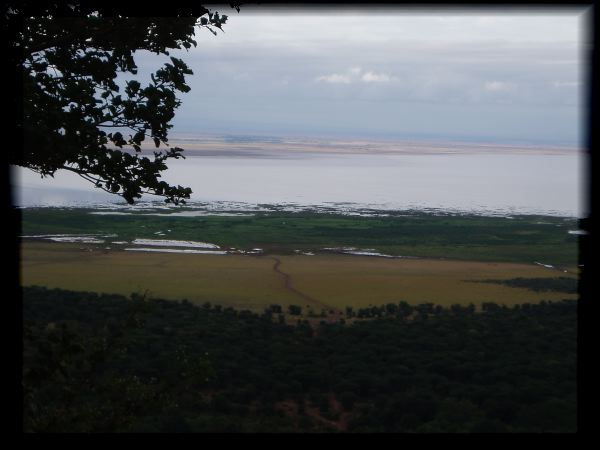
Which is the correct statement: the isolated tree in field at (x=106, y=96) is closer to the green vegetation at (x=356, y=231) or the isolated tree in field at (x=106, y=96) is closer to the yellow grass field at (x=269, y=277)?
the yellow grass field at (x=269, y=277)

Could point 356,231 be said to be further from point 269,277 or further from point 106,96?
point 106,96

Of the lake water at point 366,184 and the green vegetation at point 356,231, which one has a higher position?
the lake water at point 366,184

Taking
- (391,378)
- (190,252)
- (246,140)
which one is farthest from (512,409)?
(246,140)

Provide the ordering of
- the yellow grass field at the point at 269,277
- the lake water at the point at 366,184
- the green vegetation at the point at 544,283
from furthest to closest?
the lake water at the point at 366,184
the green vegetation at the point at 544,283
the yellow grass field at the point at 269,277

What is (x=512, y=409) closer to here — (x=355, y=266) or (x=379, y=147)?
(x=355, y=266)

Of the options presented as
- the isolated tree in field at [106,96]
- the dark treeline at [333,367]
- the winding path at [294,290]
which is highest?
the isolated tree in field at [106,96]

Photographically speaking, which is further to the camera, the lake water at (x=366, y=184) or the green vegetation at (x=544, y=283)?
the lake water at (x=366, y=184)

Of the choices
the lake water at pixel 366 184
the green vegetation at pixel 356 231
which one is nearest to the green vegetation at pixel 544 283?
the green vegetation at pixel 356 231
